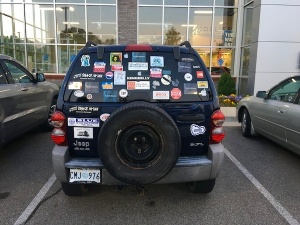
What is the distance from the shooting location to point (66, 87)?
2934 millimetres

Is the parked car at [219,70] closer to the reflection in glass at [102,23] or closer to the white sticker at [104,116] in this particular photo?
the reflection in glass at [102,23]

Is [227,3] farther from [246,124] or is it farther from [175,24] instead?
[246,124]

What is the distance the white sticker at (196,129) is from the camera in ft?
9.57

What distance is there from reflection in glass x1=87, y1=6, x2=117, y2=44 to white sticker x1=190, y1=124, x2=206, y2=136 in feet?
32.7

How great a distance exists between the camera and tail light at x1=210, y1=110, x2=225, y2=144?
116 inches

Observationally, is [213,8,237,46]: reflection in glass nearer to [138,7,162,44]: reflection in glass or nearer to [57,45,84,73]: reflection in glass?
[138,7,162,44]: reflection in glass

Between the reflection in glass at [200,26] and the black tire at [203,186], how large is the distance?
9.95m

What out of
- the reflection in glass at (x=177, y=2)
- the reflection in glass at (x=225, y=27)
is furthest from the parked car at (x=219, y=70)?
the reflection in glass at (x=177, y=2)

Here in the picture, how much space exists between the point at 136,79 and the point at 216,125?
1.02 metres

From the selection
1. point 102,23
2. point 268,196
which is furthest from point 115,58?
point 102,23

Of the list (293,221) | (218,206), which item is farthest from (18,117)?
(293,221)

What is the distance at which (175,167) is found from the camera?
2.79 meters

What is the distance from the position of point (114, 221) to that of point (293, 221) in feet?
6.37

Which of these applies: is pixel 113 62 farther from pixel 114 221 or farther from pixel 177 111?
pixel 114 221
